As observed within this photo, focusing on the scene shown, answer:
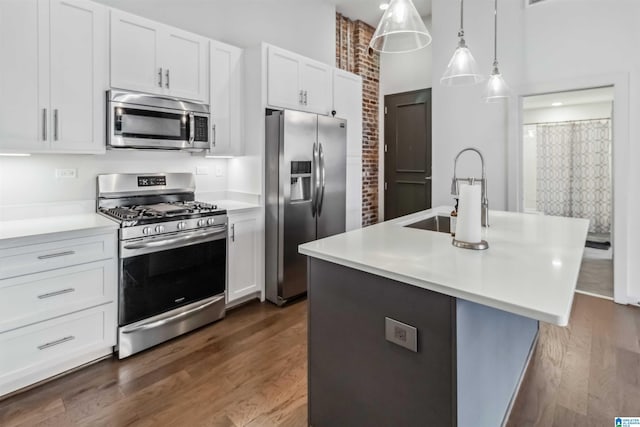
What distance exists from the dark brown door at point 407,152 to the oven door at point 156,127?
3.22m

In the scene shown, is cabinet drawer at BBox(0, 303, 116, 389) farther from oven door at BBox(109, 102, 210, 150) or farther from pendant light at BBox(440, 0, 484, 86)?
pendant light at BBox(440, 0, 484, 86)

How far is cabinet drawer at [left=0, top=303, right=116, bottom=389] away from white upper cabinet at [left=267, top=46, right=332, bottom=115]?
224 centimetres

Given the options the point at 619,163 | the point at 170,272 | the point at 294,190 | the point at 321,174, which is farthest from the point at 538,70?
the point at 170,272

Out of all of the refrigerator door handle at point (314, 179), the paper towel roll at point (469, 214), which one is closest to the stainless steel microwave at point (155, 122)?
the refrigerator door handle at point (314, 179)

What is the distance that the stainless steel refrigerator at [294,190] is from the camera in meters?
3.25

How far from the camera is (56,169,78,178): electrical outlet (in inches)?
104

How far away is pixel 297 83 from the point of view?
362cm

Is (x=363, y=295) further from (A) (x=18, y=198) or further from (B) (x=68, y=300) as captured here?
(A) (x=18, y=198)

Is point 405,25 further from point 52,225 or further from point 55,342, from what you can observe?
point 55,342

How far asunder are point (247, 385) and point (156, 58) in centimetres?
246

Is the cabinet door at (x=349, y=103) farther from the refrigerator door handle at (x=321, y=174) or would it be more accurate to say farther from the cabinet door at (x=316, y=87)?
the refrigerator door handle at (x=321, y=174)

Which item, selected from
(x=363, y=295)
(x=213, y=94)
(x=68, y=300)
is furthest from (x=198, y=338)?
(x=213, y=94)

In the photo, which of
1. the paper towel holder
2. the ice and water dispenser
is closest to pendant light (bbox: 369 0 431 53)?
the paper towel holder

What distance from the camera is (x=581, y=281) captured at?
397cm
